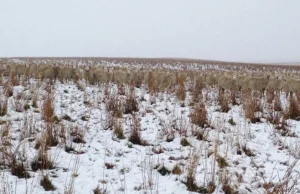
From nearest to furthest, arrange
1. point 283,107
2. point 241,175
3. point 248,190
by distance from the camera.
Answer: point 248,190
point 241,175
point 283,107

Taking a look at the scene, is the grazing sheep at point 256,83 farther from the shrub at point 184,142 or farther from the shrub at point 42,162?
the shrub at point 42,162

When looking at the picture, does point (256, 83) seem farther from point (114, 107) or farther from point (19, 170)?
point (19, 170)

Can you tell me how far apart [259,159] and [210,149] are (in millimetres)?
774

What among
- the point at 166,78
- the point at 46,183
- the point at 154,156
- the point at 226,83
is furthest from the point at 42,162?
the point at 226,83

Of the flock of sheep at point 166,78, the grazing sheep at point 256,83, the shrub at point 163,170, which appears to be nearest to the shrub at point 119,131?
the shrub at point 163,170

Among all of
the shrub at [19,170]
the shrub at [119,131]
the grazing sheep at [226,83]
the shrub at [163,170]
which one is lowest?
the shrub at [163,170]

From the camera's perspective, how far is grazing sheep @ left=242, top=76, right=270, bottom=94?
1038 centimetres

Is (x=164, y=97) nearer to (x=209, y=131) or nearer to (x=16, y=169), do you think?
(x=209, y=131)

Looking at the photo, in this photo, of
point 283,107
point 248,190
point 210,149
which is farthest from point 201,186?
point 283,107

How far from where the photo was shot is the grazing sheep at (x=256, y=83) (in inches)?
409

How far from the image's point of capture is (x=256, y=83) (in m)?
10.5

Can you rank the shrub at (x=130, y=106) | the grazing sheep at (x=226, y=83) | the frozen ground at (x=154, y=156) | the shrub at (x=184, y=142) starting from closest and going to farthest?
1. the frozen ground at (x=154, y=156)
2. the shrub at (x=184, y=142)
3. the shrub at (x=130, y=106)
4. the grazing sheep at (x=226, y=83)

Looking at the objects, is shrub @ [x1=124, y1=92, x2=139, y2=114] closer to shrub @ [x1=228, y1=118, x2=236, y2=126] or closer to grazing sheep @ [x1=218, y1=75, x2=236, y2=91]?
shrub @ [x1=228, y1=118, x2=236, y2=126]

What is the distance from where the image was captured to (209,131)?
6043 mm
